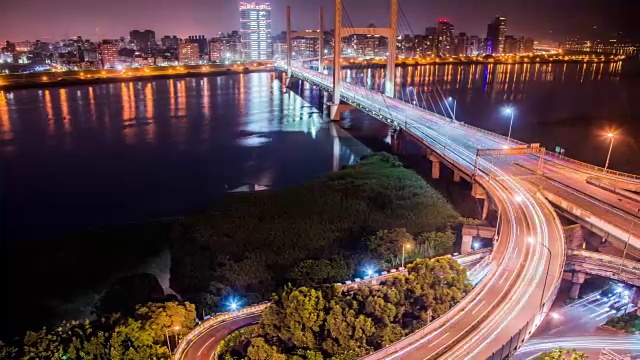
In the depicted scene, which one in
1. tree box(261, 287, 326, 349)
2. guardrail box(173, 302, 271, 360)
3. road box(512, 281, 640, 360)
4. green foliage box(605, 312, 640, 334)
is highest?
tree box(261, 287, 326, 349)

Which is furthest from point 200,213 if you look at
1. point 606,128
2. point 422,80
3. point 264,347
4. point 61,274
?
point 422,80

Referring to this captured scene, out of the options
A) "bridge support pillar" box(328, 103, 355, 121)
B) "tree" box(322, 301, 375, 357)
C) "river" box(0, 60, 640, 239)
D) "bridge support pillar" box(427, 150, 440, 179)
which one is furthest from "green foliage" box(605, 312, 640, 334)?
"bridge support pillar" box(328, 103, 355, 121)

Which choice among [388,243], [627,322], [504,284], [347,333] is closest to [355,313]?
[347,333]

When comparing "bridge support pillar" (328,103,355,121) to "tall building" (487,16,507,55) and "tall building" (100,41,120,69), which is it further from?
"tall building" (487,16,507,55)

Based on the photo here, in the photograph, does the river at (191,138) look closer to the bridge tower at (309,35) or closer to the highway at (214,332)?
the bridge tower at (309,35)

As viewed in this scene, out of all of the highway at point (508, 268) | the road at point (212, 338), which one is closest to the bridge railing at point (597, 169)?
the highway at point (508, 268)

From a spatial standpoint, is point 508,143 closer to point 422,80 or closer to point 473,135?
point 473,135
